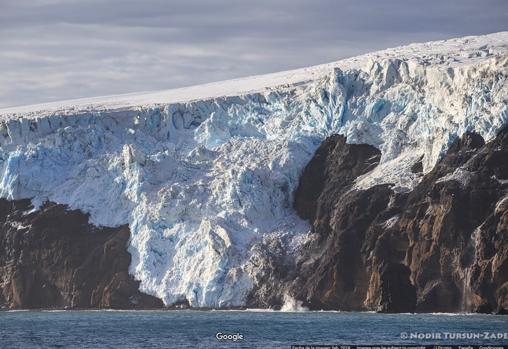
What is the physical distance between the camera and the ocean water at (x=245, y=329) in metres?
86.6

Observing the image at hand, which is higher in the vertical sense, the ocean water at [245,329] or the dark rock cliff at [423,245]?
the dark rock cliff at [423,245]

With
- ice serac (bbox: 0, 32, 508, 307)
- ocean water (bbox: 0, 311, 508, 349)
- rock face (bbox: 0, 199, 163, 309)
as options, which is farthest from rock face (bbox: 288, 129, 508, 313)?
rock face (bbox: 0, 199, 163, 309)

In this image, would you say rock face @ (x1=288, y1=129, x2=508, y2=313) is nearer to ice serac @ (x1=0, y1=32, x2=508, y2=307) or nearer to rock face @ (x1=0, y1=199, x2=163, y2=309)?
ice serac @ (x1=0, y1=32, x2=508, y2=307)

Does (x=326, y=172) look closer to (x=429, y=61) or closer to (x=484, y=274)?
(x=429, y=61)

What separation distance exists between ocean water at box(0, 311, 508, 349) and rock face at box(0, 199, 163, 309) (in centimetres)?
777

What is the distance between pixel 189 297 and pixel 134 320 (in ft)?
31.4

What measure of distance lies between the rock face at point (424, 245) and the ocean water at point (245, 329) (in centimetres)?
289

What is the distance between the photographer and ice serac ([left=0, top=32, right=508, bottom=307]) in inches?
4596

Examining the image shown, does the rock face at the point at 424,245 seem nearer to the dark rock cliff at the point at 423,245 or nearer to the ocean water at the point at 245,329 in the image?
the dark rock cliff at the point at 423,245

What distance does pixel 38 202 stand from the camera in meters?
131

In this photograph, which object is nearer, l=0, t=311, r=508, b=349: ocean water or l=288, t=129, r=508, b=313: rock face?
l=0, t=311, r=508, b=349: ocean water

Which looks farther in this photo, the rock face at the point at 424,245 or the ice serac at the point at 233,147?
the ice serac at the point at 233,147

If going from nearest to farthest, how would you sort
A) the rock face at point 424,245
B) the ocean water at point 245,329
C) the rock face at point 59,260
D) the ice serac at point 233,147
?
the ocean water at point 245,329, the rock face at point 424,245, the ice serac at point 233,147, the rock face at point 59,260

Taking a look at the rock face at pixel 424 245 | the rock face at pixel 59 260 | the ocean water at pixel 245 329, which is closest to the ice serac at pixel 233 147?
the rock face at pixel 59 260
